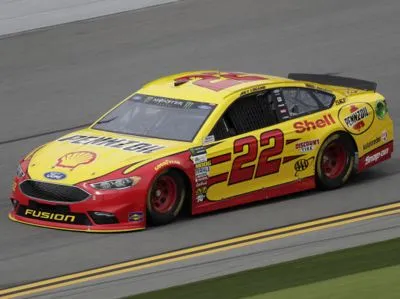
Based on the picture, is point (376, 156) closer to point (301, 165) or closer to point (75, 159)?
point (301, 165)

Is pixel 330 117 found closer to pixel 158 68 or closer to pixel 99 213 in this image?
pixel 99 213

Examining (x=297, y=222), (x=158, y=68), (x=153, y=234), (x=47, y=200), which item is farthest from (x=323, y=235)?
(x=158, y=68)

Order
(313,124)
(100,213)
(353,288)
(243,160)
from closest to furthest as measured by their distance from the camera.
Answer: (353,288)
(100,213)
(243,160)
(313,124)

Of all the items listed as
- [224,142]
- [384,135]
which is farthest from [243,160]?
[384,135]

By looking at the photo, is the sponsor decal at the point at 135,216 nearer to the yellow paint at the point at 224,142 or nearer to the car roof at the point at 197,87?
the yellow paint at the point at 224,142

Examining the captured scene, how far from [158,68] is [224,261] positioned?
839 centimetres

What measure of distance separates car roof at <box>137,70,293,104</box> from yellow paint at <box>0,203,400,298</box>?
174 cm

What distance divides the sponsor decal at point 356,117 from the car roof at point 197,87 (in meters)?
0.73

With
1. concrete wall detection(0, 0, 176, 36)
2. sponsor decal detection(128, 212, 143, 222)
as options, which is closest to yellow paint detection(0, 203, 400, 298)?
sponsor decal detection(128, 212, 143, 222)

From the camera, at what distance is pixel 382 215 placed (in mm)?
13492

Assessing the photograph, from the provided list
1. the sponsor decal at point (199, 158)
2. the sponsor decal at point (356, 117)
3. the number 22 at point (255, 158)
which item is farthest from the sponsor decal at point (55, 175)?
the sponsor decal at point (356, 117)

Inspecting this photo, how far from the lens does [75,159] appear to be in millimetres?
13227

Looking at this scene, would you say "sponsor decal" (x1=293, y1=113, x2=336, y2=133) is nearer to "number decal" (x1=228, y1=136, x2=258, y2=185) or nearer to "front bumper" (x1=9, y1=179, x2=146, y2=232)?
"number decal" (x1=228, y1=136, x2=258, y2=185)

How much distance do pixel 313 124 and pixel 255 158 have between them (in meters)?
0.98
